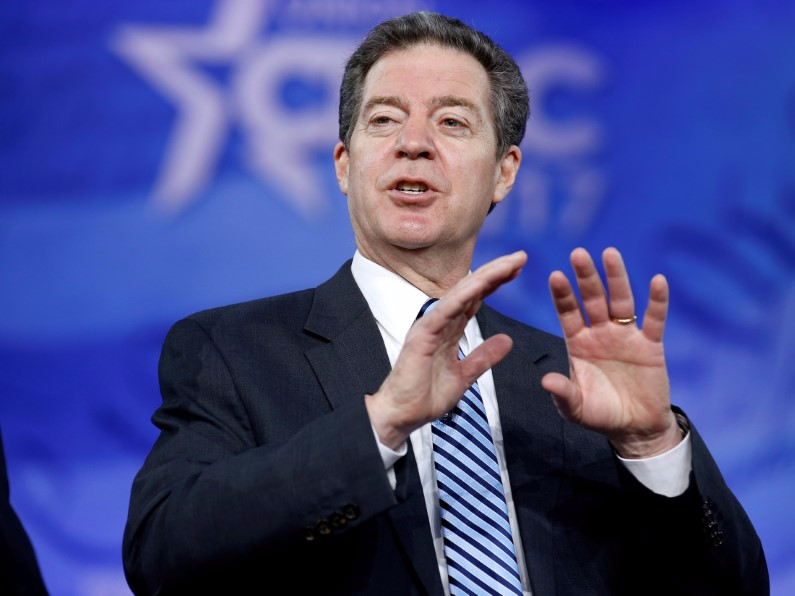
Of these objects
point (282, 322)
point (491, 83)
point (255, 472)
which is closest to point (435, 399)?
point (255, 472)

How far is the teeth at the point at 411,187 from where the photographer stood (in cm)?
208

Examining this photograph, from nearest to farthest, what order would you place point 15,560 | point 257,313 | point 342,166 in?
point 15,560
point 257,313
point 342,166

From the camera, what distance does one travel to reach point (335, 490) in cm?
146

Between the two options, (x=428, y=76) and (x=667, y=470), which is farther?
(x=428, y=76)

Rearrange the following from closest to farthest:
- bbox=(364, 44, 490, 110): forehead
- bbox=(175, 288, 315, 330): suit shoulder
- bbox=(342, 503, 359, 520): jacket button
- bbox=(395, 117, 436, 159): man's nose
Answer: bbox=(342, 503, 359, 520): jacket button
bbox=(175, 288, 315, 330): suit shoulder
bbox=(395, 117, 436, 159): man's nose
bbox=(364, 44, 490, 110): forehead

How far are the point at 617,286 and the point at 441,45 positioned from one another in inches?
34.3

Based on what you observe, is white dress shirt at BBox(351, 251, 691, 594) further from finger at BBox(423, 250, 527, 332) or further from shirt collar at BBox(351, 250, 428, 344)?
finger at BBox(423, 250, 527, 332)

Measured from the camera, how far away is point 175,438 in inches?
67.3

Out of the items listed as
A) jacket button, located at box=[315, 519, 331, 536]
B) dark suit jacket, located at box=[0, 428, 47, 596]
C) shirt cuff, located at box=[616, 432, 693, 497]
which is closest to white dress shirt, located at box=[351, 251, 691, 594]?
shirt cuff, located at box=[616, 432, 693, 497]

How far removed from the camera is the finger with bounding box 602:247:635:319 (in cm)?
157

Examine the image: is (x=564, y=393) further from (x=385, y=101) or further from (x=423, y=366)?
(x=385, y=101)

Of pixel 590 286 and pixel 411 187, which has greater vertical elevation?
pixel 411 187

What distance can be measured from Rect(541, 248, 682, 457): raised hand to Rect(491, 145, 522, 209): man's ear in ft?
2.35

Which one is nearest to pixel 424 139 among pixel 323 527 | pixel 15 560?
pixel 323 527
